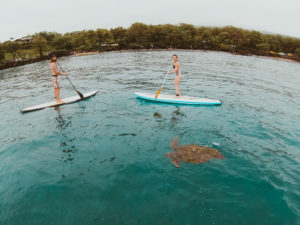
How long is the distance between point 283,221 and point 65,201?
7.48m

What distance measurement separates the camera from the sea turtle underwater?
923 centimetres

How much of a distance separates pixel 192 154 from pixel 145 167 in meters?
2.43

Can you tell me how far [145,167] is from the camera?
29.1 ft

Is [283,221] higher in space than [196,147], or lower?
lower

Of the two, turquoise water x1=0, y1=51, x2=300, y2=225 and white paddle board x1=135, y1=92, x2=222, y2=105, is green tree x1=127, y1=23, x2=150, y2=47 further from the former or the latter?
turquoise water x1=0, y1=51, x2=300, y2=225

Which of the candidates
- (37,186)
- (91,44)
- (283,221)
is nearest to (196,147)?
(283,221)

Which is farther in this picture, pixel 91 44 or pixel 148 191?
pixel 91 44

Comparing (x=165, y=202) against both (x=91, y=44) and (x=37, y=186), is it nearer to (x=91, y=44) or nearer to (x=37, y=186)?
(x=37, y=186)

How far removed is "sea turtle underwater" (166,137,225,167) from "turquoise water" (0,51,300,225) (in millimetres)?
355

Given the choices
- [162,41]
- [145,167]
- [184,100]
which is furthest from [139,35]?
[145,167]

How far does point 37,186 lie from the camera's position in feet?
26.6

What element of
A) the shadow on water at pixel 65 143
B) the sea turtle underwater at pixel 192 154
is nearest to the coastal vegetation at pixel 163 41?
the shadow on water at pixel 65 143

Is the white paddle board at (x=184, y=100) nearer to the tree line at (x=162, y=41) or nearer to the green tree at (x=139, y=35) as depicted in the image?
the tree line at (x=162, y=41)

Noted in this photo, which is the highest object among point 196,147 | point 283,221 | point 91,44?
point 91,44
